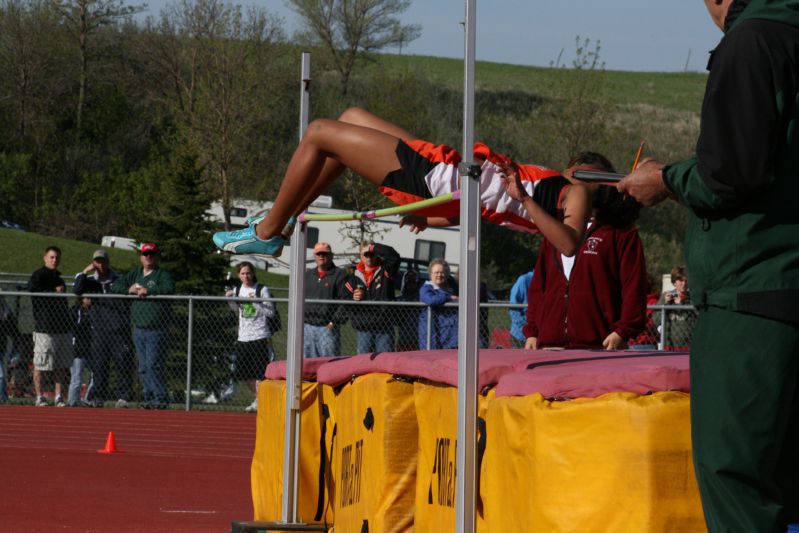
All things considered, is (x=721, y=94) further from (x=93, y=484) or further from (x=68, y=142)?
(x=68, y=142)

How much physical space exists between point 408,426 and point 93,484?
5085 mm

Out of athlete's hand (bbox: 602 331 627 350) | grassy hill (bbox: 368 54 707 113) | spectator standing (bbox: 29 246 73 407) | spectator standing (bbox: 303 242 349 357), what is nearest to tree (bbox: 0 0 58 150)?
grassy hill (bbox: 368 54 707 113)

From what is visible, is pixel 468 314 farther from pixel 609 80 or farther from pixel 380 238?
pixel 609 80

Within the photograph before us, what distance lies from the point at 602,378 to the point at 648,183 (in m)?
0.52

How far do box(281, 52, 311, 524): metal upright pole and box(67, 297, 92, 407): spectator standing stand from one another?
802 centimetres

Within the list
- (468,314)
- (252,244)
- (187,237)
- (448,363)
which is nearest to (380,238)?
(187,237)

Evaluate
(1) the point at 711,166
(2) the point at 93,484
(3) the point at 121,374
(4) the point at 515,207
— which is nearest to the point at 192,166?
(3) the point at 121,374

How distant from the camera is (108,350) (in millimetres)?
13469

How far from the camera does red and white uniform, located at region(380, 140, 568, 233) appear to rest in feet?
16.7

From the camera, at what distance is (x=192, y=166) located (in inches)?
731

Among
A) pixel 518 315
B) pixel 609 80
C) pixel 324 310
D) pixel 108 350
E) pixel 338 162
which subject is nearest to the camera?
pixel 338 162

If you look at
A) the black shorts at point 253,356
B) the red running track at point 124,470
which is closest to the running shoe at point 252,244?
the red running track at point 124,470

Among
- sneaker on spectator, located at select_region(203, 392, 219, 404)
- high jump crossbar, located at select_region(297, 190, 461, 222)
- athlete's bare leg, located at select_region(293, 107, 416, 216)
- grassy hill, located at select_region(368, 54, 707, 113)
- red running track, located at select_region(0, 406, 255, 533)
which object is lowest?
red running track, located at select_region(0, 406, 255, 533)

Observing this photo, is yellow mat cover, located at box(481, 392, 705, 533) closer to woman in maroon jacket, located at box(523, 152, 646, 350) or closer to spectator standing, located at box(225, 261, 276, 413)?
woman in maroon jacket, located at box(523, 152, 646, 350)
